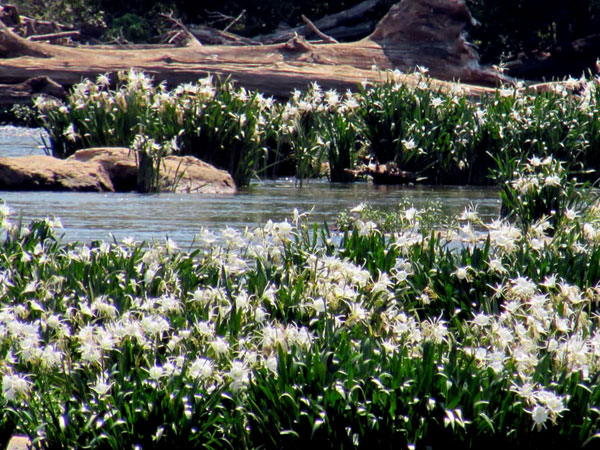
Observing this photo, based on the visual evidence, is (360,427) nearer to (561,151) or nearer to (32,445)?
(32,445)

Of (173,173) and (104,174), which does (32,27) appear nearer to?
(104,174)

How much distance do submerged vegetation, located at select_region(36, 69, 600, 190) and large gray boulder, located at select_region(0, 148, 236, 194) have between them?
31 centimetres

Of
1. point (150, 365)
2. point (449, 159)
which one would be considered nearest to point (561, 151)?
point (449, 159)

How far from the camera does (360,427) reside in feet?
10.6

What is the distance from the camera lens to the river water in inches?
295

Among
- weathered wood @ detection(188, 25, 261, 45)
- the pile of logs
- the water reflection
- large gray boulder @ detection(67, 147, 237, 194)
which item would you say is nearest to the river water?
the water reflection

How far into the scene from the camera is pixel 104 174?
10.6m

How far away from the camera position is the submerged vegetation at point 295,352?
327 cm

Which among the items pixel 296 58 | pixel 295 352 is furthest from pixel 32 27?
pixel 295 352

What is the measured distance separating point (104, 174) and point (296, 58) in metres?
9.22

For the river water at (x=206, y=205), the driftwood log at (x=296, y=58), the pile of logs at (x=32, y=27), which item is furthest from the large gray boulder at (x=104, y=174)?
the pile of logs at (x=32, y=27)

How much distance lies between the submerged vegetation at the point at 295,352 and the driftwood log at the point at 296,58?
44.1 ft

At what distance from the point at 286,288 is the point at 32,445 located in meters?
1.38

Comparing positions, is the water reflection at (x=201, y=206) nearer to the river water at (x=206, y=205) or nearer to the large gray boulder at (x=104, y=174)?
the river water at (x=206, y=205)
